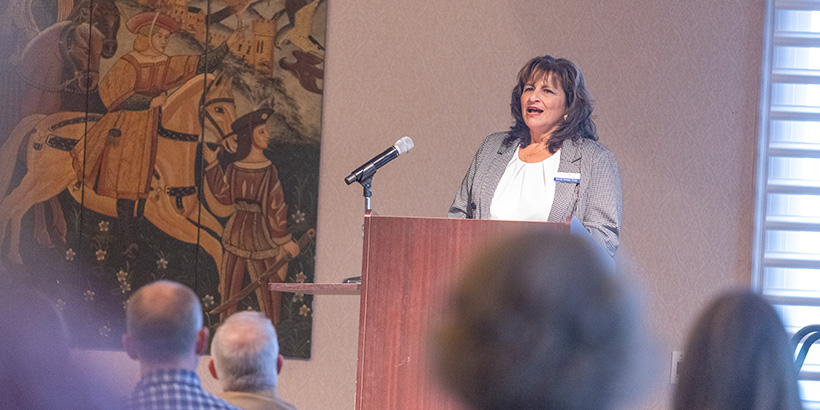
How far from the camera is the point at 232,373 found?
2.53 metres

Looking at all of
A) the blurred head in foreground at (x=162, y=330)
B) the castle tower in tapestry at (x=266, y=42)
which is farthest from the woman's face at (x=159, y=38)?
the blurred head in foreground at (x=162, y=330)

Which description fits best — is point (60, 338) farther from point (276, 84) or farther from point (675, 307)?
point (675, 307)

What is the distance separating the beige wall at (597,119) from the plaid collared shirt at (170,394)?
2.30m

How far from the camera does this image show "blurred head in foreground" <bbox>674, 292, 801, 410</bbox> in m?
0.96

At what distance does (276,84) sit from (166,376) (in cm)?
252

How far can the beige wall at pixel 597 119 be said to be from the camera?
174 inches

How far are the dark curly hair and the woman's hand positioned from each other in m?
1.55

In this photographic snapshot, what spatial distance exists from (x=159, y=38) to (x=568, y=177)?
2.43 m

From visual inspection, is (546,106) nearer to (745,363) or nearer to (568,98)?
(568,98)

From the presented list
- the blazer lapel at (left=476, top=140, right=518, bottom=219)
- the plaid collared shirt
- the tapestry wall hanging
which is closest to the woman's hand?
the tapestry wall hanging

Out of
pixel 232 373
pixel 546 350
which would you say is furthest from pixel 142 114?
pixel 546 350

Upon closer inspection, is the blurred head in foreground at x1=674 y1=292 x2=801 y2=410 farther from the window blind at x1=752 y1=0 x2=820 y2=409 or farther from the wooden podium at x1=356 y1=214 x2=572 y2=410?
the window blind at x1=752 y1=0 x2=820 y2=409

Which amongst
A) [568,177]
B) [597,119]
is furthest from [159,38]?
[568,177]

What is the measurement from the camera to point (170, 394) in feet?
6.84
